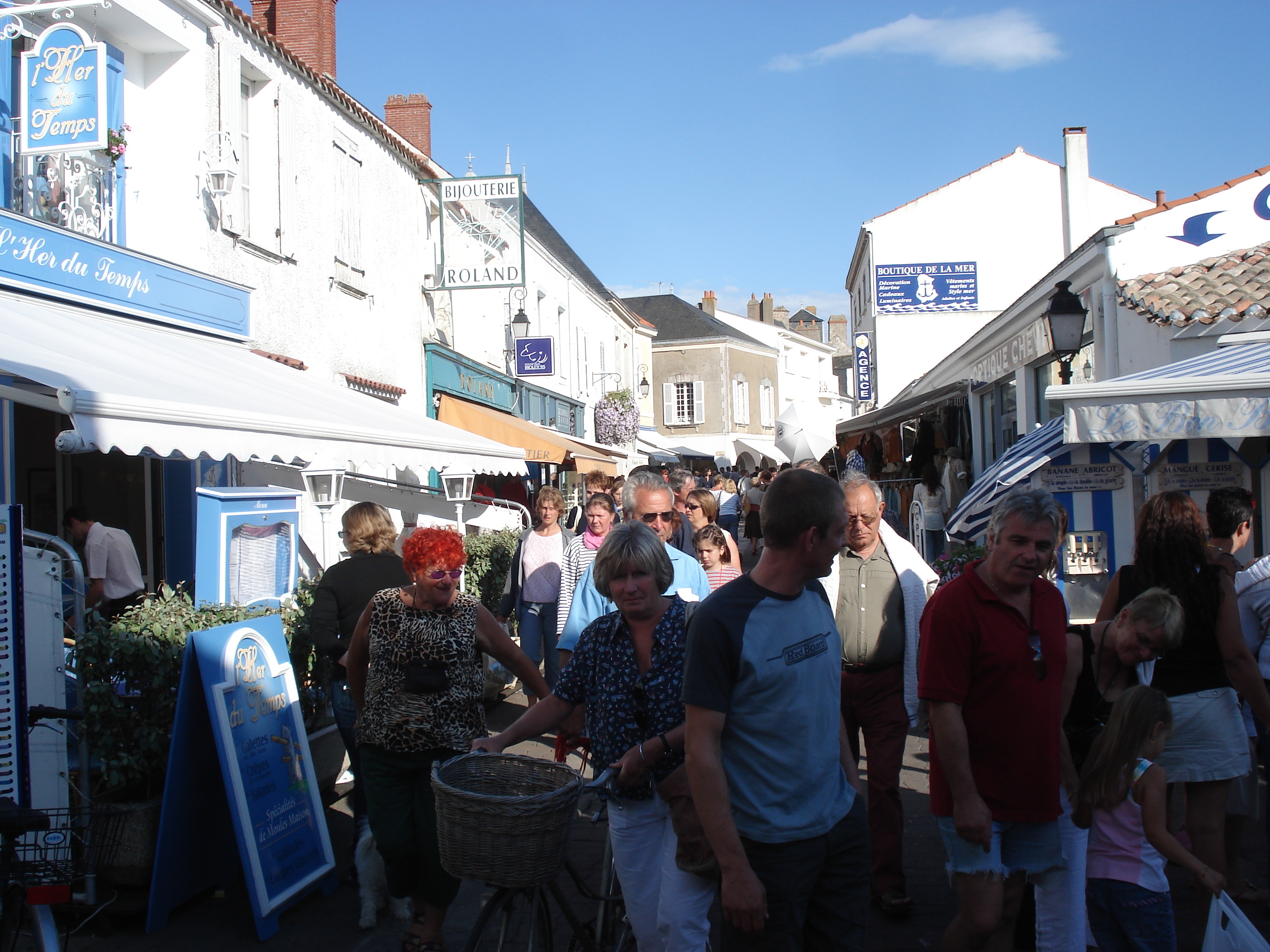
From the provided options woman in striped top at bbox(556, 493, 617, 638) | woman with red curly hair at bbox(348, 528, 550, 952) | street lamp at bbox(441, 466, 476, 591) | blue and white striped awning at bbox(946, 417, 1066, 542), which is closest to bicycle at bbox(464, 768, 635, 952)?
woman with red curly hair at bbox(348, 528, 550, 952)

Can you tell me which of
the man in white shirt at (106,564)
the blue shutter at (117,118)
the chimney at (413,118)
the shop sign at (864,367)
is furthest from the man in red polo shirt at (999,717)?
the shop sign at (864,367)

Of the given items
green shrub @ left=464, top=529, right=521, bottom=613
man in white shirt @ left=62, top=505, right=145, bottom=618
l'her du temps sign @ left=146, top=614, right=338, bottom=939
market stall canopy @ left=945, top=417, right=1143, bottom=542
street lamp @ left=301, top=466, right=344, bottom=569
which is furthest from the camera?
green shrub @ left=464, top=529, right=521, bottom=613

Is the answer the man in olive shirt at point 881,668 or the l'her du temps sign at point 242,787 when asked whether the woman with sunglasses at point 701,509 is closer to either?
the man in olive shirt at point 881,668

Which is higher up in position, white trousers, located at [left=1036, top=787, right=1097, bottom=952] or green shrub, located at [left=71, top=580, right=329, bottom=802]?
green shrub, located at [left=71, top=580, right=329, bottom=802]

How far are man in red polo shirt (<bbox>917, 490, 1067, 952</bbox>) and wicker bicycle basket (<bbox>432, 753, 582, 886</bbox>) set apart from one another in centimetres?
110

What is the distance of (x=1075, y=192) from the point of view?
22.9m

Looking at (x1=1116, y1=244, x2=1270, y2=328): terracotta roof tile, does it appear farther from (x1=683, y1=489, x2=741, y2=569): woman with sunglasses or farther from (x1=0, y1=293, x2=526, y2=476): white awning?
(x1=0, y1=293, x2=526, y2=476): white awning

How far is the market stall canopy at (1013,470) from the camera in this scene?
20.5ft

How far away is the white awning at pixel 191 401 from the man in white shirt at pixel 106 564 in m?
0.97

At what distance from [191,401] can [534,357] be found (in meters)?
13.9

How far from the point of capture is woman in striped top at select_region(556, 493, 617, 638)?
5625 mm

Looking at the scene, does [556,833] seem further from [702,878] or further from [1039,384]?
[1039,384]

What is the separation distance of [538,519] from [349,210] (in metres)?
6.84

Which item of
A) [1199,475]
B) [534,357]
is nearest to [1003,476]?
[1199,475]
